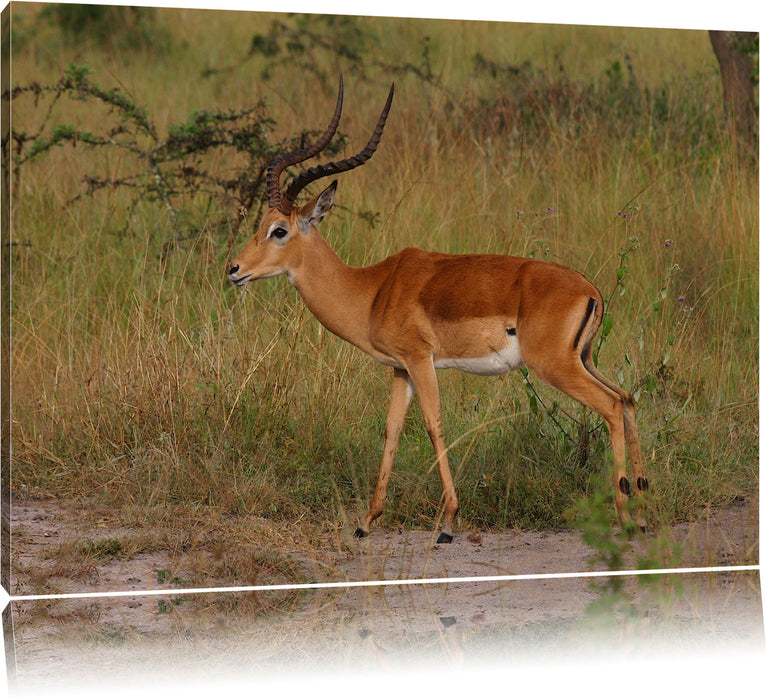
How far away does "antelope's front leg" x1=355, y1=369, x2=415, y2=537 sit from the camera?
5.14 metres

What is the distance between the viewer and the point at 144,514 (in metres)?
5.09

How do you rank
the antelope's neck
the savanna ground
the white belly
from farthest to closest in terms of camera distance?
the antelope's neck, the white belly, the savanna ground

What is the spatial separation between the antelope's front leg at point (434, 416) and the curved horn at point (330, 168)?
0.74m

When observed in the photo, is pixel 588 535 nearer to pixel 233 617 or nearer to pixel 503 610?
pixel 503 610

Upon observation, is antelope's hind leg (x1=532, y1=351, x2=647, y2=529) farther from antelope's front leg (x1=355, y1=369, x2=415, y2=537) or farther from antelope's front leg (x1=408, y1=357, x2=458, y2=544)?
antelope's front leg (x1=355, y1=369, x2=415, y2=537)

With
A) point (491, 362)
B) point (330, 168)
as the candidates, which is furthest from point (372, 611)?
point (330, 168)

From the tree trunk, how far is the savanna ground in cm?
6

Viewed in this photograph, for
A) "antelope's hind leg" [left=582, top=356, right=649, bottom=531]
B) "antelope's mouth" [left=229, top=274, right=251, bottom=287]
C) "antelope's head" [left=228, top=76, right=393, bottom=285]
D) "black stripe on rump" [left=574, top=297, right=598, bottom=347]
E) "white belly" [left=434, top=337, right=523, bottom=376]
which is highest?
"antelope's head" [left=228, top=76, right=393, bottom=285]

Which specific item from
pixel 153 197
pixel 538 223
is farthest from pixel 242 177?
pixel 538 223

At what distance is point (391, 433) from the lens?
5191 millimetres

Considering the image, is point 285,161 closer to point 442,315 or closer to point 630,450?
point 442,315

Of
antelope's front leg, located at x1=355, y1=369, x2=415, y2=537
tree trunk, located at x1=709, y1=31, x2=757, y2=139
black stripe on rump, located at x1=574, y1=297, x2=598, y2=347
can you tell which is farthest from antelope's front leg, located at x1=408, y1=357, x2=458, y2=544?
tree trunk, located at x1=709, y1=31, x2=757, y2=139

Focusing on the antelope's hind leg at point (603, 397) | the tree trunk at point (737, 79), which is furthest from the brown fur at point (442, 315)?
the tree trunk at point (737, 79)

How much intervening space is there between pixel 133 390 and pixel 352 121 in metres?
1.37
